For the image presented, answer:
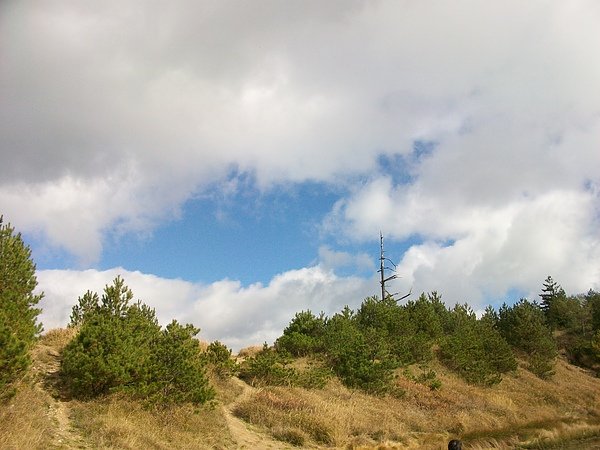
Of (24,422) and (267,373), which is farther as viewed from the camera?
(267,373)

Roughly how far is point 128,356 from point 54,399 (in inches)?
111

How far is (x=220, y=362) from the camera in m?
23.7

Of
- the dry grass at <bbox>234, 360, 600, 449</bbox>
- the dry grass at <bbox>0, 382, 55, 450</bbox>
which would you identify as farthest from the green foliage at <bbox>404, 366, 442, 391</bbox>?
the dry grass at <bbox>0, 382, 55, 450</bbox>

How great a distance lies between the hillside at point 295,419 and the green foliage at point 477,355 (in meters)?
2.11

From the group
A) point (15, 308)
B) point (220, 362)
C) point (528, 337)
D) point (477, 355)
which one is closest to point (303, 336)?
point (220, 362)

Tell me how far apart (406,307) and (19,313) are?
113 feet

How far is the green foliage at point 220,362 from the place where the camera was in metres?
23.6

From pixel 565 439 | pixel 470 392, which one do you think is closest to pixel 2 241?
pixel 565 439

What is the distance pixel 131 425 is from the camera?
14914mm

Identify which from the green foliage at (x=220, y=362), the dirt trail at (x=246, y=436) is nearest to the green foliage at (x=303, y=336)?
the green foliage at (x=220, y=362)

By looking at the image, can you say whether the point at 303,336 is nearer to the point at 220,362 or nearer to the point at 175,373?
the point at 220,362

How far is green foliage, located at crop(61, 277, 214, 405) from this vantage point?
15727 millimetres

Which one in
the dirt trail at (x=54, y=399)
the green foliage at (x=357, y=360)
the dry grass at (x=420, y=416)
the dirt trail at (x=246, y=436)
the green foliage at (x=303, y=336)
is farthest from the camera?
the green foliage at (x=303, y=336)

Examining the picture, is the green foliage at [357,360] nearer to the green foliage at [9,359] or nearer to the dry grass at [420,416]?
the dry grass at [420,416]
